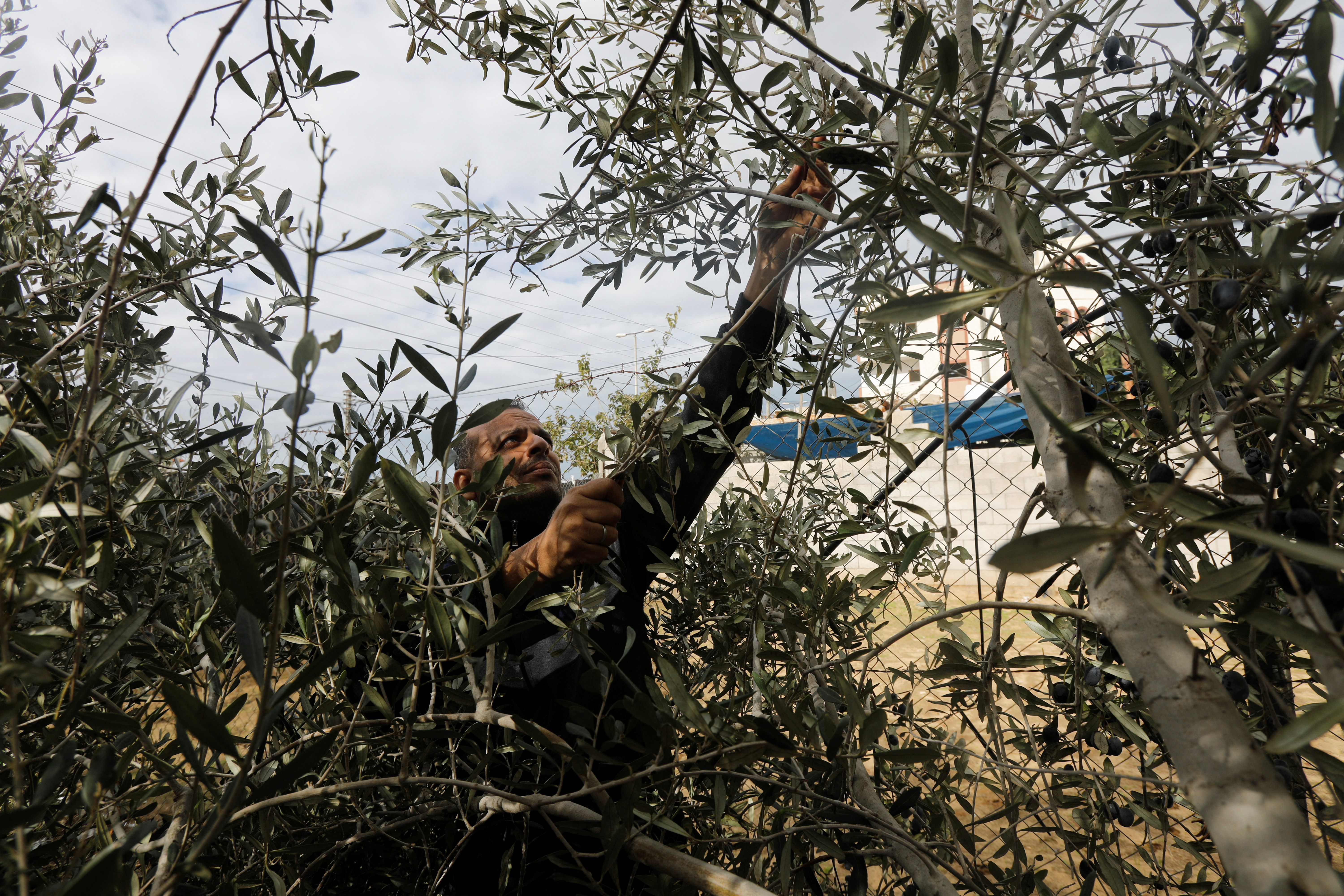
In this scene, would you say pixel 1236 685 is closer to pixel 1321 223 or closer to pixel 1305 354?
pixel 1305 354

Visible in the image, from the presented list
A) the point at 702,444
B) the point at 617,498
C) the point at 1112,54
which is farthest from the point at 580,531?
the point at 1112,54

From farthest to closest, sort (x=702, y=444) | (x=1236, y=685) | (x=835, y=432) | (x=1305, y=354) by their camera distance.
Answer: (x=835, y=432)
(x=702, y=444)
(x=1236, y=685)
(x=1305, y=354)

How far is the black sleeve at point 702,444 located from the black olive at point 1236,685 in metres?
0.85

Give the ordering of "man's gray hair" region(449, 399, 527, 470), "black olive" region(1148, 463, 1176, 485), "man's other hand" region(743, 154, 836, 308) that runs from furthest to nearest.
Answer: "man's gray hair" region(449, 399, 527, 470), "man's other hand" region(743, 154, 836, 308), "black olive" region(1148, 463, 1176, 485)

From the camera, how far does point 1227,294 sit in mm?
785

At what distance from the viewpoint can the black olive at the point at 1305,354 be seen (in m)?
0.59

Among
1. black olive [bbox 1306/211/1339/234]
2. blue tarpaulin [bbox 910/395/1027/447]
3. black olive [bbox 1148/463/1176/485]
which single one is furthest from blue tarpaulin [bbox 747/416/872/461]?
black olive [bbox 1306/211/1339/234]

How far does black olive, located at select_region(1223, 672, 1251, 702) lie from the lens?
999 mm

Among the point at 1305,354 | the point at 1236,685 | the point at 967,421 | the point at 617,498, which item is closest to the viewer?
the point at 1305,354

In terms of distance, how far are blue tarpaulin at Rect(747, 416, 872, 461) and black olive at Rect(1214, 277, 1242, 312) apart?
51 centimetres

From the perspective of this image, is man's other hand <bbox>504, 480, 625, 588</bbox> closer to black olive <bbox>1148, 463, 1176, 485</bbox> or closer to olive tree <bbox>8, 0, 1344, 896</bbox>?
olive tree <bbox>8, 0, 1344, 896</bbox>

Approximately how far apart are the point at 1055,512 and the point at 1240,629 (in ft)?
1.47

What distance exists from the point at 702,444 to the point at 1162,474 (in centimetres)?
103

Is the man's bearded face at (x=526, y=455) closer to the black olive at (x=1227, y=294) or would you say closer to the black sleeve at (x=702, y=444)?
the black sleeve at (x=702, y=444)
